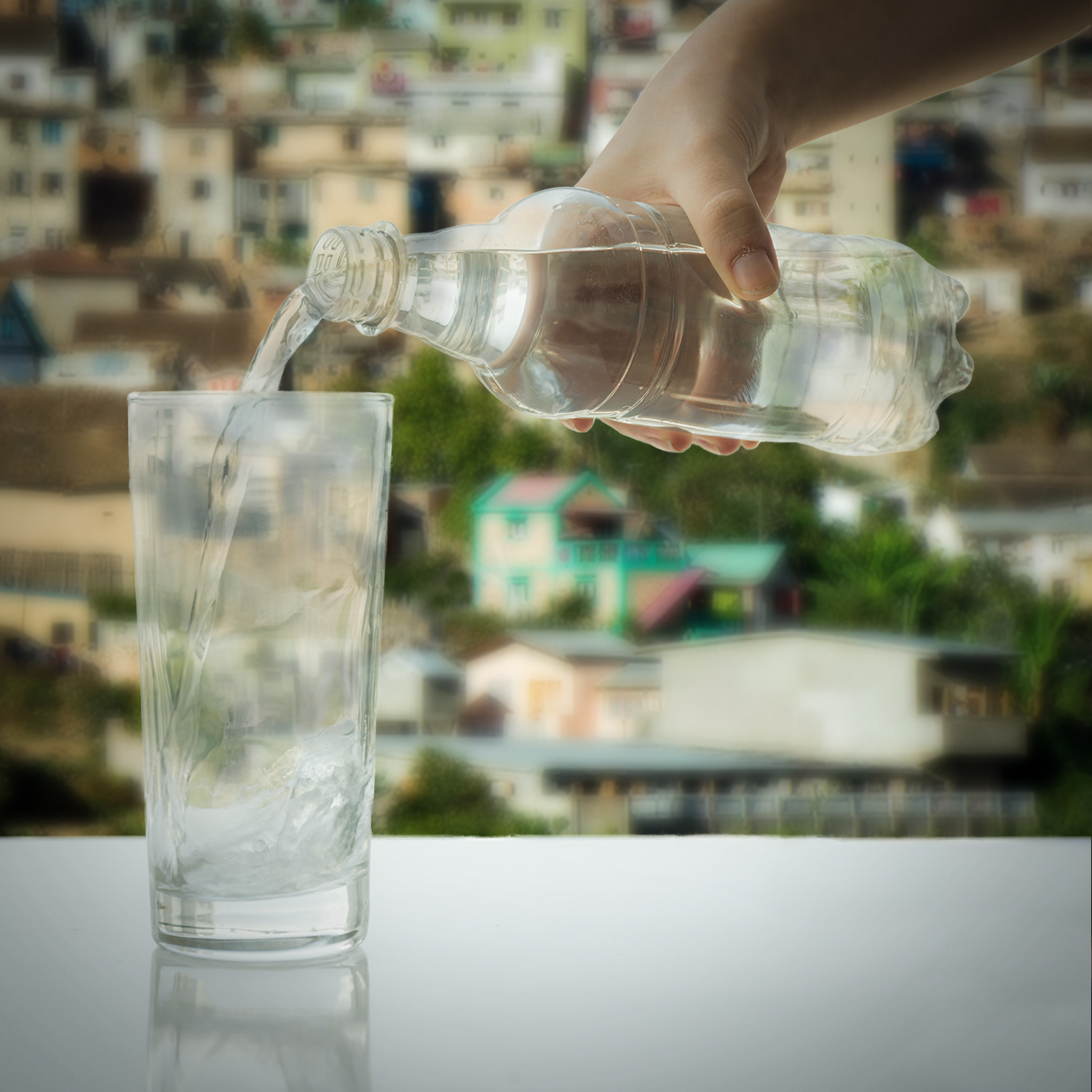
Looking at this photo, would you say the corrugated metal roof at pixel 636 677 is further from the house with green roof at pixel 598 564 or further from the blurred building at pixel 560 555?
the blurred building at pixel 560 555

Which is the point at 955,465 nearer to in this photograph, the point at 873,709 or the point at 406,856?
the point at 873,709

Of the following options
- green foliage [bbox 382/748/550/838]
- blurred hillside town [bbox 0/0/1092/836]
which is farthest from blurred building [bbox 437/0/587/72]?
green foliage [bbox 382/748/550/838]

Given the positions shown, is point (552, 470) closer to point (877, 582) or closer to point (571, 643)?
point (571, 643)

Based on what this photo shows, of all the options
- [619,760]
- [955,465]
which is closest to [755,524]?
[955,465]

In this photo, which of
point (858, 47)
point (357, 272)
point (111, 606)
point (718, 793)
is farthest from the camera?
point (718, 793)

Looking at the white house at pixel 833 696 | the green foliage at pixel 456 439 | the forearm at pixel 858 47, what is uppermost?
the forearm at pixel 858 47

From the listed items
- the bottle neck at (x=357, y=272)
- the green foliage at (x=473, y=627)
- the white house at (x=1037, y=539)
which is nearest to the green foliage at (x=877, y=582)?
the white house at (x=1037, y=539)

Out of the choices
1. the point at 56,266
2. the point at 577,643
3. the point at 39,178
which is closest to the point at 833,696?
the point at 577,643
